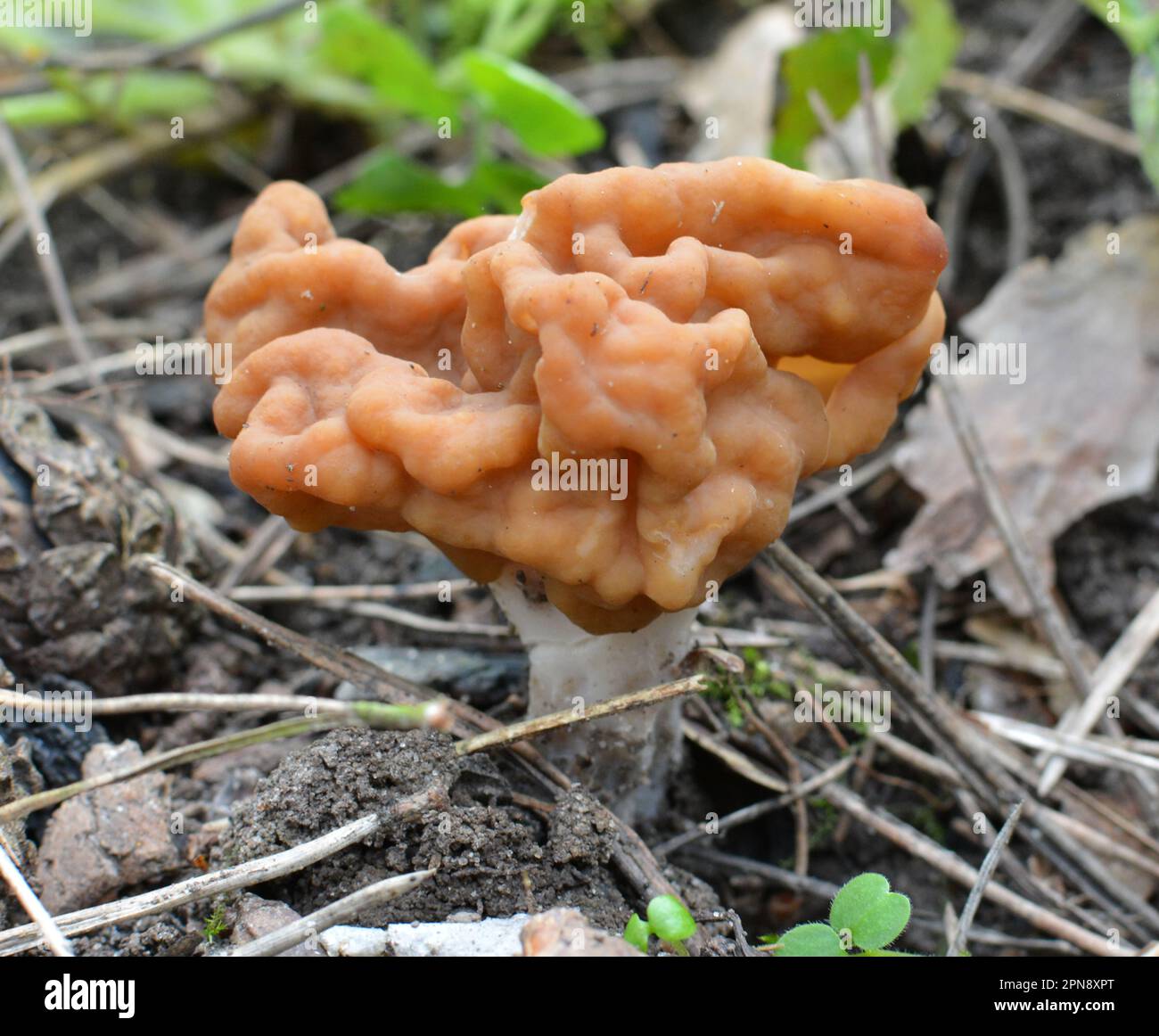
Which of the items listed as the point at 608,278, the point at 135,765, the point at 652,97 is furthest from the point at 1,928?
the point at 652,97

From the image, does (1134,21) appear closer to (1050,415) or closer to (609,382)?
(1050,415)

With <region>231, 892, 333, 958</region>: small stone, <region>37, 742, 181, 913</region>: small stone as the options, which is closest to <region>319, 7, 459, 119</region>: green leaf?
<region>37, 742, 181, 913</region>: small stone

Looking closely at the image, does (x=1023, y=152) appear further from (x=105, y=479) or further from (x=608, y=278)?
(x=105, y=479)

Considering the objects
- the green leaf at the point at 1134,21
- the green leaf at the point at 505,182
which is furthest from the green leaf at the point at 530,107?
the green leaf at the point at 1134,21

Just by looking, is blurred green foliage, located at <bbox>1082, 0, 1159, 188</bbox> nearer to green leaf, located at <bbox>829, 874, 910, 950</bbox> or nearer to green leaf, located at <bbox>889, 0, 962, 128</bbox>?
green leaf, located at <bbox>889, 0, 962, 128</bbox>

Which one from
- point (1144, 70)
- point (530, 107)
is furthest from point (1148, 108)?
point (530, 107)

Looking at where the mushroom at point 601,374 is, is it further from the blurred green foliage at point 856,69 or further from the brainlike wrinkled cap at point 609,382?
the blurred green foliage at point 856,69
